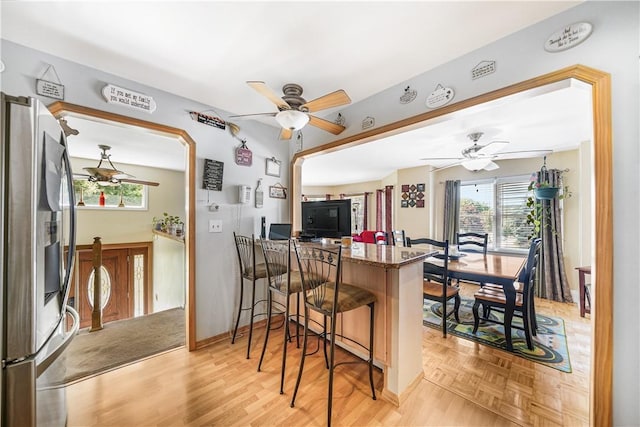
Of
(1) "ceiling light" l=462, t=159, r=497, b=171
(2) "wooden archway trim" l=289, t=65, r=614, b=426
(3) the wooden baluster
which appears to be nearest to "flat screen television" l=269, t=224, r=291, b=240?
(3) the wooden baluster

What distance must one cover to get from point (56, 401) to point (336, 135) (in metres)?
2.58

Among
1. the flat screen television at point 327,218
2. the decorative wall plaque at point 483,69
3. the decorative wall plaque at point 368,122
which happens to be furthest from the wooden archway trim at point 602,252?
the flat screen television at point 327,218

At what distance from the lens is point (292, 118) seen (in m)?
1.85

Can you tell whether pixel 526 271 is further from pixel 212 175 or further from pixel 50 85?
pixel 50 85

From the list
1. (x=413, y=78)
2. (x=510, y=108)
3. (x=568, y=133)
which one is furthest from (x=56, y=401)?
(x=568, y=133)

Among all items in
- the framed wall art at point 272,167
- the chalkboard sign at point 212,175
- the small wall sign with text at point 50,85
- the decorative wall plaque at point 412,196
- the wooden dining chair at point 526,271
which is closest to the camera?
the small wall sign with text at point 50,85

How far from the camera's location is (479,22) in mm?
1401

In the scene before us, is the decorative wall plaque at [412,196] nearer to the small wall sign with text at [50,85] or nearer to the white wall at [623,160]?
the white wall at [623,160]

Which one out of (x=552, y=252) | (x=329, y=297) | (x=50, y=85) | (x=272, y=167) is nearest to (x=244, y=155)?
(x=272, y=167)

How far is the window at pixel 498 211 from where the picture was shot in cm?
429

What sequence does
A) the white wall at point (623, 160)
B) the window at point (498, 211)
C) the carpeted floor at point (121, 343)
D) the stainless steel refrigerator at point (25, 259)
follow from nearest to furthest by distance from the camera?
the stainless steel refrigerator at point (25, 259), the white wall at point (623, 160), the carpeted floor at point (121, 343), the window at point (498, 211)

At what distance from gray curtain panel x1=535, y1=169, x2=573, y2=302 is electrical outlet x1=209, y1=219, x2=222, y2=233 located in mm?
4711

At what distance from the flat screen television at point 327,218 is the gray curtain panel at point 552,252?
11.8 ft

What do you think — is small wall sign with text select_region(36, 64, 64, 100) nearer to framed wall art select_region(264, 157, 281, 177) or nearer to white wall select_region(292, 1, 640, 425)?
framed wall art select_region(264, 157, 281, 177)
